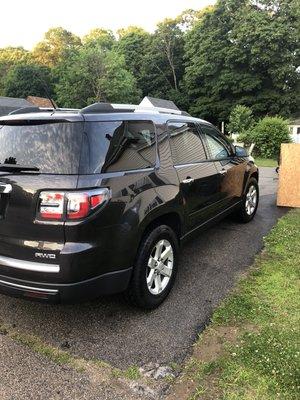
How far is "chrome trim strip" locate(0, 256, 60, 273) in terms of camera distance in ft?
9.68

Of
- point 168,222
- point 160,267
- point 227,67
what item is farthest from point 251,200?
point 227,67

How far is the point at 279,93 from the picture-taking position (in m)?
46.0

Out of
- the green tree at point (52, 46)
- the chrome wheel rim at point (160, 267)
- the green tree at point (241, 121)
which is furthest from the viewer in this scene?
the green tree at point (52, 46)

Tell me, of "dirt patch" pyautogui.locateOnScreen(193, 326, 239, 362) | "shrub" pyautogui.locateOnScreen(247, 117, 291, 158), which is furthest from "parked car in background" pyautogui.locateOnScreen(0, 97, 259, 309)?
"shrub" pyautogui.locateOnScreen(247, 117, 291, 158)

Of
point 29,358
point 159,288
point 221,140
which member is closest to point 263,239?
point 221,140

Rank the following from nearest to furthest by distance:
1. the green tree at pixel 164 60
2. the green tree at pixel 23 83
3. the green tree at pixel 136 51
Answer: the green tree at pixel 164 60
the green tree at pixel 136 51
the green tree at pixel 23 83

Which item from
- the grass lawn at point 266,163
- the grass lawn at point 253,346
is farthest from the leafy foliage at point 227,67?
the grass lawn at point 253,346

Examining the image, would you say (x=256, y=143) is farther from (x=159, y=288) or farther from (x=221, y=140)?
(x=159, y=288)

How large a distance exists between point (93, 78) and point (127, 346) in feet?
159

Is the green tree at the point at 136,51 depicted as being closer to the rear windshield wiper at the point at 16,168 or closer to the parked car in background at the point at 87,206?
the parked car in background at the point at 87,206

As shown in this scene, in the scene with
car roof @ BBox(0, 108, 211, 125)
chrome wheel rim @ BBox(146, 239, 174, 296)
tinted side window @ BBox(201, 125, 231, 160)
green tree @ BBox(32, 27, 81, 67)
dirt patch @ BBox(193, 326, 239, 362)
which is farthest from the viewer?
green tree @ BBox(32, 27, 81, 67)

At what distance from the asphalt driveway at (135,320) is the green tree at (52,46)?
266 ft

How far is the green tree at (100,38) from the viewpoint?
73.0 m

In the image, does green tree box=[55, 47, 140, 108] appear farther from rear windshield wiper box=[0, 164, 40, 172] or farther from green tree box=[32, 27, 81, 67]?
rear windshield wiper box=[0, 164, 40, 172]
